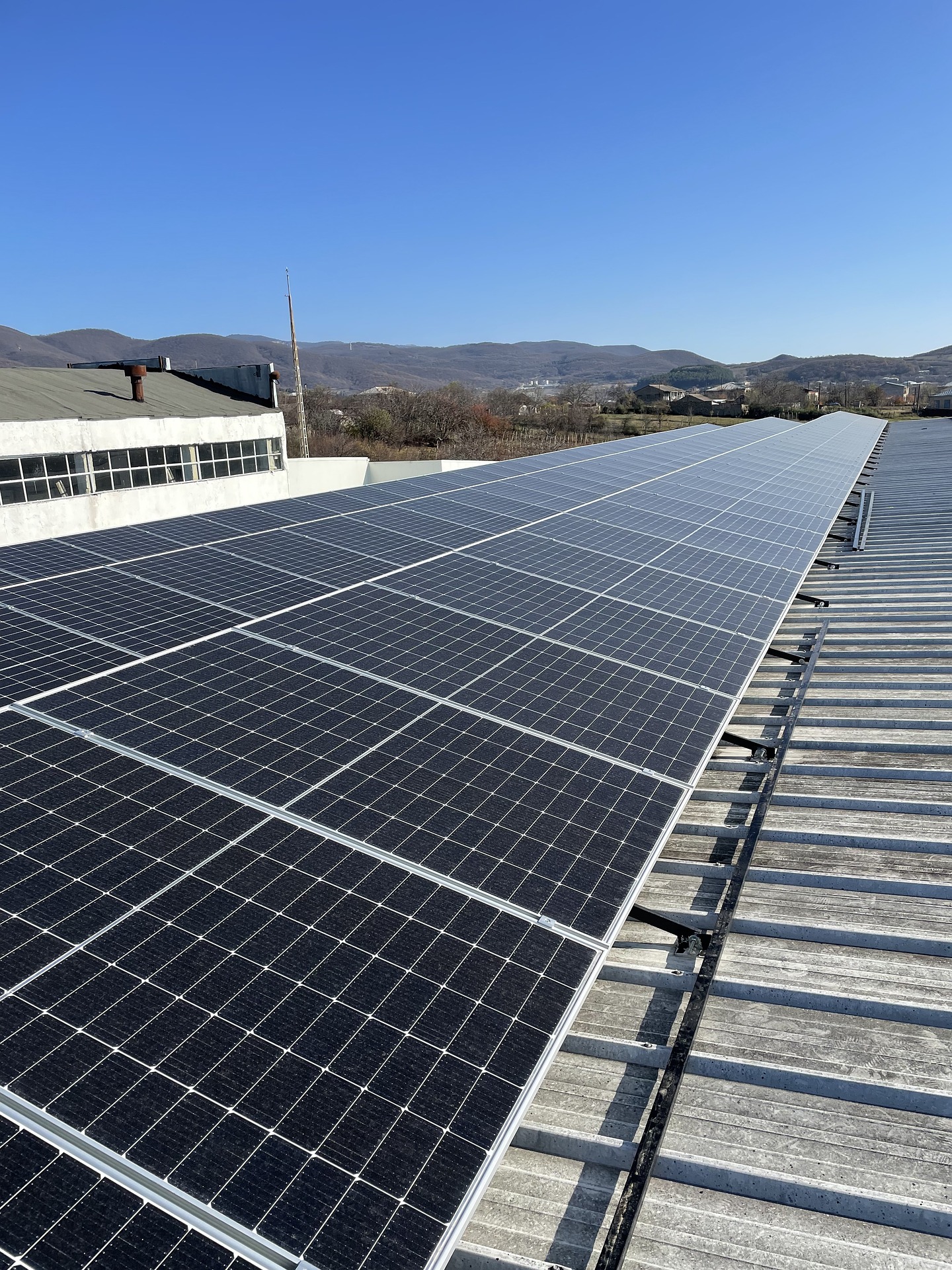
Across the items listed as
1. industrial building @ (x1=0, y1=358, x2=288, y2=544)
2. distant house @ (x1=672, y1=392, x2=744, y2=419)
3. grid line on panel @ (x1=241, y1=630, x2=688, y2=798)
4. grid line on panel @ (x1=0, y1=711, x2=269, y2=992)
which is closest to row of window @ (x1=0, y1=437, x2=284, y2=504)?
industrial building @ (x1=0, y1=358, x2=288, y2=544)

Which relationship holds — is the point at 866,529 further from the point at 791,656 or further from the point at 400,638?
the point at 400,638

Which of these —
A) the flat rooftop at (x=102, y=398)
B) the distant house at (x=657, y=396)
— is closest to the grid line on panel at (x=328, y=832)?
the flat rooftop at (x=102, y=398)

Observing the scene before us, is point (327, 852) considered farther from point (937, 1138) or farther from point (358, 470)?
point (358, 470)

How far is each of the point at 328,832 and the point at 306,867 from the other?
1.55 feet

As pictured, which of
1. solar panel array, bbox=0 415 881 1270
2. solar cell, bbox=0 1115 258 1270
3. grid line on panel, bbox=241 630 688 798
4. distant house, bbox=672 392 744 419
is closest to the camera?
solar cell, bbox=0 1115 258 1270

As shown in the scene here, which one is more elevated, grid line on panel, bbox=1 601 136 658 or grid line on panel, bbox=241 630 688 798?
grid line on panel, bbox=1 601 136 658

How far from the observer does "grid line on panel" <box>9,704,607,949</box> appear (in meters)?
6.44

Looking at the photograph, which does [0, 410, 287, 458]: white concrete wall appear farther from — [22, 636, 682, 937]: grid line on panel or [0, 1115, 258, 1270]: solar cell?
[0, 1115, 258, 1270]: solar cell

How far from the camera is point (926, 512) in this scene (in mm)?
28531

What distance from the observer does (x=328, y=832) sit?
6.88 meters

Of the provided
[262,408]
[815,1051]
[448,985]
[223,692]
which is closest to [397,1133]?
[448,985]

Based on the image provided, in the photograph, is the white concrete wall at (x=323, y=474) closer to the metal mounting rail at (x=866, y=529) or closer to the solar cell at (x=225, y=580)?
the metal mounting rail at (x=866, y=529)

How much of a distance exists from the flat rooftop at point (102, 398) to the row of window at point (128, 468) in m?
1.74

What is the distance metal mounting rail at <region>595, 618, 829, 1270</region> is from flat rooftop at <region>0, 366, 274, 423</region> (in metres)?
33.8
